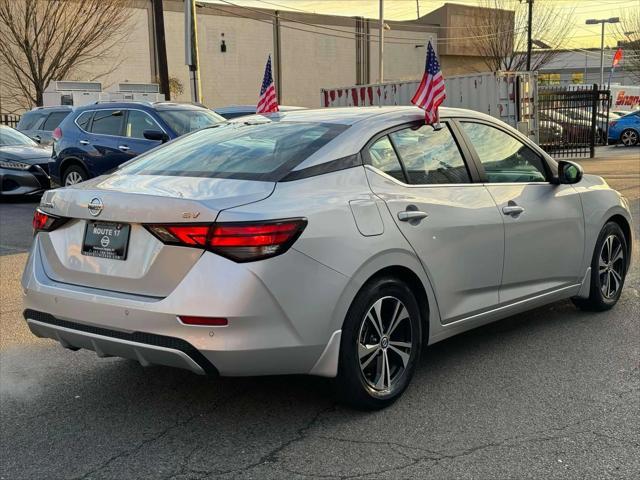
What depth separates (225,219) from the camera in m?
3.25

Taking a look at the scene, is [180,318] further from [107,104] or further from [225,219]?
[107,104]

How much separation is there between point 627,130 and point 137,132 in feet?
75.1

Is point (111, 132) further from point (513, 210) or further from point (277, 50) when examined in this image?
point (277, 50)

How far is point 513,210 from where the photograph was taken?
4613 mm

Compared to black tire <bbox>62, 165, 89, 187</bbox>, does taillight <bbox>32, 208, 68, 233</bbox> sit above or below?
above

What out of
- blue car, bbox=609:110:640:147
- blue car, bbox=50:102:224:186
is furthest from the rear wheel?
blue car, bbox=50:102:224:186

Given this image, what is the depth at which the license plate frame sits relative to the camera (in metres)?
3.48

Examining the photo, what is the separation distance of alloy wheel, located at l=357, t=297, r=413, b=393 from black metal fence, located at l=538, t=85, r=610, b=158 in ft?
65.7

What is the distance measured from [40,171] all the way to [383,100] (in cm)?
1246

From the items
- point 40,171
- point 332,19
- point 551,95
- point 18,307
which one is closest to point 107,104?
point 40,171

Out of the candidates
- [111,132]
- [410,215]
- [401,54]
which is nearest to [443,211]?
[410,215]

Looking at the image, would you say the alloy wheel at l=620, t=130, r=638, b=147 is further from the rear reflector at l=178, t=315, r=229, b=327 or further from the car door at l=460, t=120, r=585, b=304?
the rear reflector at l=178, t=315, r=229, b=327

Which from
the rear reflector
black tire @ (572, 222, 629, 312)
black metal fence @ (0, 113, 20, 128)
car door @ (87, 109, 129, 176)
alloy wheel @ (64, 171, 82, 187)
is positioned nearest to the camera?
the rear reflector

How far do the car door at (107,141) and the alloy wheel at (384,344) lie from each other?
7985 mm
